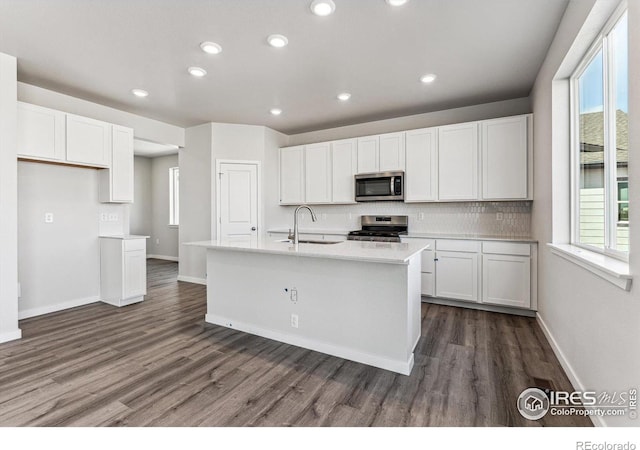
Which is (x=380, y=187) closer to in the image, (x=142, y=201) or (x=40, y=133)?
(x=40, y=133)

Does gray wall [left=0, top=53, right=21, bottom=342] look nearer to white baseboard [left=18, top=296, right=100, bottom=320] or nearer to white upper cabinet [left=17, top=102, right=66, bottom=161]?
white upper cabinet [left=17, top=102, right=66, bottom=161]

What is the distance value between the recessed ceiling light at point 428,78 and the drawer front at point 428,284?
2.34 meters

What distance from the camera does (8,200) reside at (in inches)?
113

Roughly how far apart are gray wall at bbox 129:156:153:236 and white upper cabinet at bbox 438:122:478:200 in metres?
7.40

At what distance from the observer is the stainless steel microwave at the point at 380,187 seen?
4387 mm

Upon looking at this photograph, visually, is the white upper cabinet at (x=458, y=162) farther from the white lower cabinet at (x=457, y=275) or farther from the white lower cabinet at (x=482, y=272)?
the white lower cabinet at (x=457, y=275)

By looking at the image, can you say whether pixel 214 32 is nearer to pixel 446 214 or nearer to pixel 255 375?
pixel 255 375

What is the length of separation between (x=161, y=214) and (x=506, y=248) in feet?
25.7

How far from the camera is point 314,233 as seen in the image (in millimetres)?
5098

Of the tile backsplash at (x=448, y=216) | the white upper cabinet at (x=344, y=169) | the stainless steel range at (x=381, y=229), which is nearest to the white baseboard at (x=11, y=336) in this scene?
the tile backsplash at (x=448, y=216)

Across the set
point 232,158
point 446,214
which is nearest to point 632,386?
point 446,214

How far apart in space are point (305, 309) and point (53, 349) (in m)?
2.22

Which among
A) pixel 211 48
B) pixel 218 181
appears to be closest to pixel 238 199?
pixel 218 181

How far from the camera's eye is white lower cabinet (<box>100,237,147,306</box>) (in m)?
3.96
